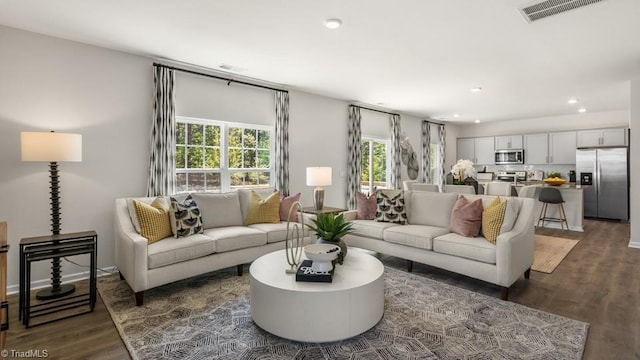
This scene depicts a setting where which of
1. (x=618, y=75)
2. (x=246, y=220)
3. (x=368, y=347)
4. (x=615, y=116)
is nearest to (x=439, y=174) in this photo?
(x=615, y=116)

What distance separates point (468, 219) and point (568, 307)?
1160mm

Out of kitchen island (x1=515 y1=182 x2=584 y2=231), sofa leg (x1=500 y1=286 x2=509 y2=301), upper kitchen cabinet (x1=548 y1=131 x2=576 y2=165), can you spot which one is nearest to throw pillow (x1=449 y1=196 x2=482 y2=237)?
sofa leg (x1=500 y1=286 x2=509 y2=301)

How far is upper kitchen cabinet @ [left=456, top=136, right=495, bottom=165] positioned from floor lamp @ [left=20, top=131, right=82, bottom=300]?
1000 centimetres

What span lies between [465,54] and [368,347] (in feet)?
11.5

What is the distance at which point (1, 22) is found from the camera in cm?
310

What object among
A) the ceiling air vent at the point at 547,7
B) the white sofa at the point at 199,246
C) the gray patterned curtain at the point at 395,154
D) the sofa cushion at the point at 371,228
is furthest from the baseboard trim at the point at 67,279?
the gray patterned curtain at the point at 395,154

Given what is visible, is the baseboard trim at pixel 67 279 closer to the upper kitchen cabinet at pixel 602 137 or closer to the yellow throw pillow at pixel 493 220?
the yellow throw pillow at pixel 493 220

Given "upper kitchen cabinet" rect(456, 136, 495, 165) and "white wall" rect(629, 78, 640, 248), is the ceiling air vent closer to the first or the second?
"white wall" rect(629, 78, 640, 248)

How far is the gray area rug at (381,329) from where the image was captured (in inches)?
85.8

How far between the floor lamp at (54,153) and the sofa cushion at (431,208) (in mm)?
3948

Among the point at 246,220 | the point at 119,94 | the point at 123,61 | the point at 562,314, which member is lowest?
the point at 562,314

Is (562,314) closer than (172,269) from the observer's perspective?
Yes

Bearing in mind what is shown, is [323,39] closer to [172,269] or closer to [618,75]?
[172,269]

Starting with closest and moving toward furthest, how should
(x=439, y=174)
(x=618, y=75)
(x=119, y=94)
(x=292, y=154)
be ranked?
(x=119, y=94) → (x=618, y=75) → (x=292, y=154) → (x=439, y=174)
